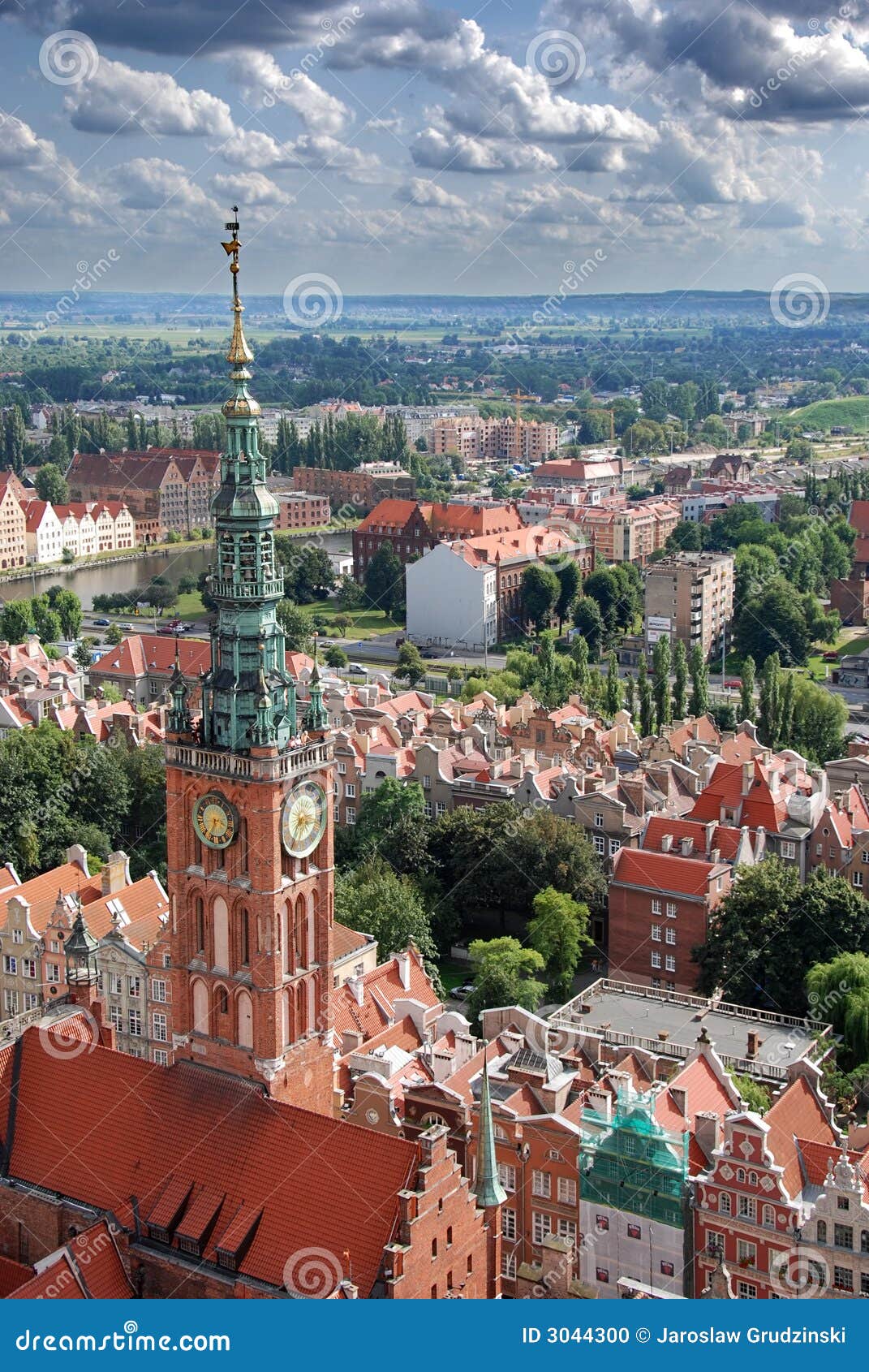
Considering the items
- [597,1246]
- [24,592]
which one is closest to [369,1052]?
[597,1246]

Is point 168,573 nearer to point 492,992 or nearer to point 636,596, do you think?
point 636,596

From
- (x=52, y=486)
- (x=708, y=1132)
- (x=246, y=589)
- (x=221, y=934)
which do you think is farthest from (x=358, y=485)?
(x=221, y=934)

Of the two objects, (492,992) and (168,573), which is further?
(168,573)

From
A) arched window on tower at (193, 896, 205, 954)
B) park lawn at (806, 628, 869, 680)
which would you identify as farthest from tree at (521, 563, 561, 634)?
arched window on tower at (193, 896, 205, 954)

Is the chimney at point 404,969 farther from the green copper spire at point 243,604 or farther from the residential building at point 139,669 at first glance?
the residential building at point 139,669

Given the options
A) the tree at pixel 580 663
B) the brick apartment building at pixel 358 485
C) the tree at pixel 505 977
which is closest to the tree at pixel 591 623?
the tree at pixel 580 663

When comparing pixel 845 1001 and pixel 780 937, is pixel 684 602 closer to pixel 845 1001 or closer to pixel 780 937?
pixel 780 937
